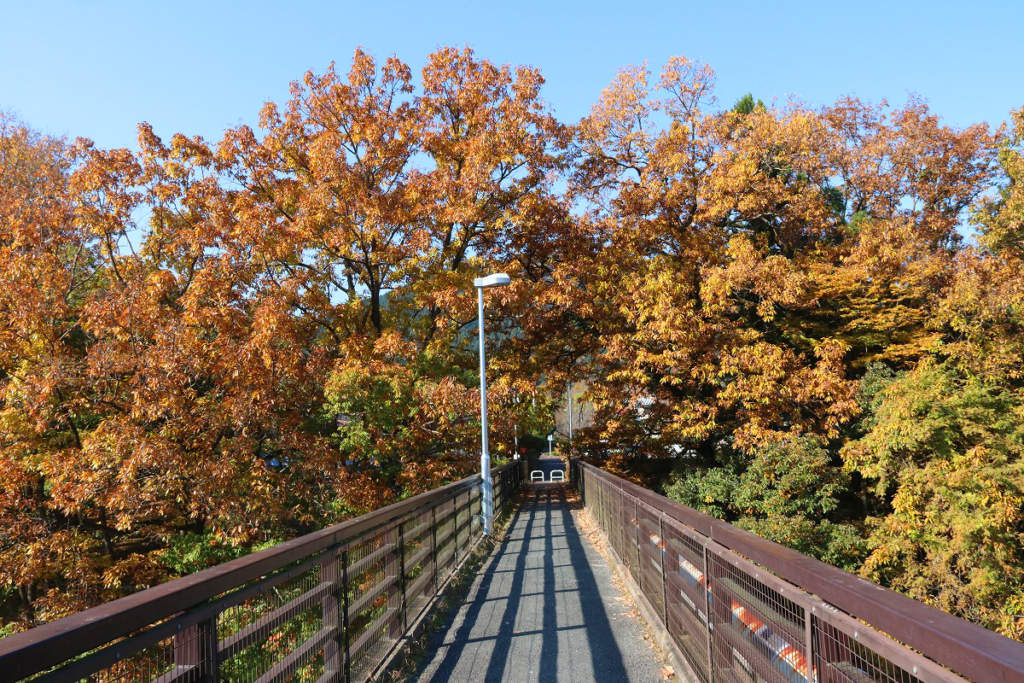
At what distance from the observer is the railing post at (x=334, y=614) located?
388cm

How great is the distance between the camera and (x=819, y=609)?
8.18 feet

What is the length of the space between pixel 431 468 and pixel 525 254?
24.3 feet

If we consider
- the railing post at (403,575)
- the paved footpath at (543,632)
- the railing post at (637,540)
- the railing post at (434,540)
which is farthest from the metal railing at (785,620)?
the railing post at (434,540)

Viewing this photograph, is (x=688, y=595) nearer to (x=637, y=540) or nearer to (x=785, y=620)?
(x=785, y=620)

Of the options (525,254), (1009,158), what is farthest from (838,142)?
(525,254)

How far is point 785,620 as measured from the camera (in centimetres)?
293

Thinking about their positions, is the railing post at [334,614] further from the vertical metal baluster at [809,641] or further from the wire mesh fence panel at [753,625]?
the vertical metal baluster at [809,641]

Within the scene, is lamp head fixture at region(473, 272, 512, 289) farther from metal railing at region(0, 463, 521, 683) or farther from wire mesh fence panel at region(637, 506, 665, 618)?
metal railing at region(0, 463, 521, 683)

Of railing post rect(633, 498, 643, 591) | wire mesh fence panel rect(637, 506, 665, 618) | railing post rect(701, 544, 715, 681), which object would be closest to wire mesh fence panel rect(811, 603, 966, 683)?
railing post rect(701, 544, 715, 681)

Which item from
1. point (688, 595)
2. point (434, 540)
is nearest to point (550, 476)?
point (434, 540)

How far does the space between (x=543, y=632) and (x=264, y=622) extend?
320 centimetres

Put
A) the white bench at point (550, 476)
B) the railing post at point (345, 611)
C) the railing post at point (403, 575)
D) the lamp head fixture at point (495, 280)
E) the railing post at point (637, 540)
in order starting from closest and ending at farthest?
the railing post at point (345, 611), the railing post at point (403, 575), the railing post at point (637, 540), the lamp head fixture at point (495, 280), the white bench at point (550, 476)

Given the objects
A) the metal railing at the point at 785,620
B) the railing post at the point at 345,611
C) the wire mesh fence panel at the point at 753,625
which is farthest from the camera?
the railing post at the point at 345,611

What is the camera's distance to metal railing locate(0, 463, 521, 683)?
199 centimetres
